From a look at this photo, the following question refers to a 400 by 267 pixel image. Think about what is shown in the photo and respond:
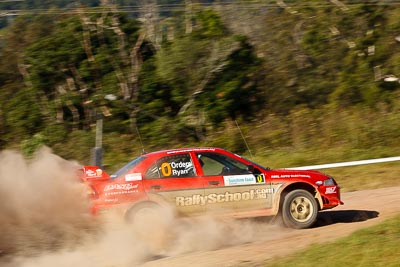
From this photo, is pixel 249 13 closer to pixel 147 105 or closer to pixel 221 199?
pixel 147 105

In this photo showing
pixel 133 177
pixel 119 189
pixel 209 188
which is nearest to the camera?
pixel 119 189

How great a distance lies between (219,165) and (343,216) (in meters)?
2.91

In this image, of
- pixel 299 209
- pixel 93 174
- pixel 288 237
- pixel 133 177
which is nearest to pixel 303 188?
pixel 299 209

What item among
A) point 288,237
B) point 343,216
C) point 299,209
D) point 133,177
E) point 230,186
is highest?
point 133,177

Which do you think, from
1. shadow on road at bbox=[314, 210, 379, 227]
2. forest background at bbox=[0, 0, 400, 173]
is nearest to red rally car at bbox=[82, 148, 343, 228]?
shadow on road at bbox=[314, 210, 379, 227]

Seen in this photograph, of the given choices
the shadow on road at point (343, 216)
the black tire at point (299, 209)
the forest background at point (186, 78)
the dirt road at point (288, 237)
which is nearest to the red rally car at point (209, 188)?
the black tire at point (299, 209)

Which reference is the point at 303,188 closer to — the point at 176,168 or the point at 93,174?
the point at 176,168

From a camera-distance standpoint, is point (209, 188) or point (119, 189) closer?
point (119, 189)

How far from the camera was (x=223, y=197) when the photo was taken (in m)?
10.7

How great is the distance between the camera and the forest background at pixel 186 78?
26812mm

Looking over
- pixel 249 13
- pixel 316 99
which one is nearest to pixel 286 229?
pixel 316 99

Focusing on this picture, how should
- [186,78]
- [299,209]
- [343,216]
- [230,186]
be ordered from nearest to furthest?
[230,186]
[299,209]
[343,216]
[186,78]

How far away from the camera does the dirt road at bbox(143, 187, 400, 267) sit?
362 inches

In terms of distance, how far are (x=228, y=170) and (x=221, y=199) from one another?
523 millimetres
